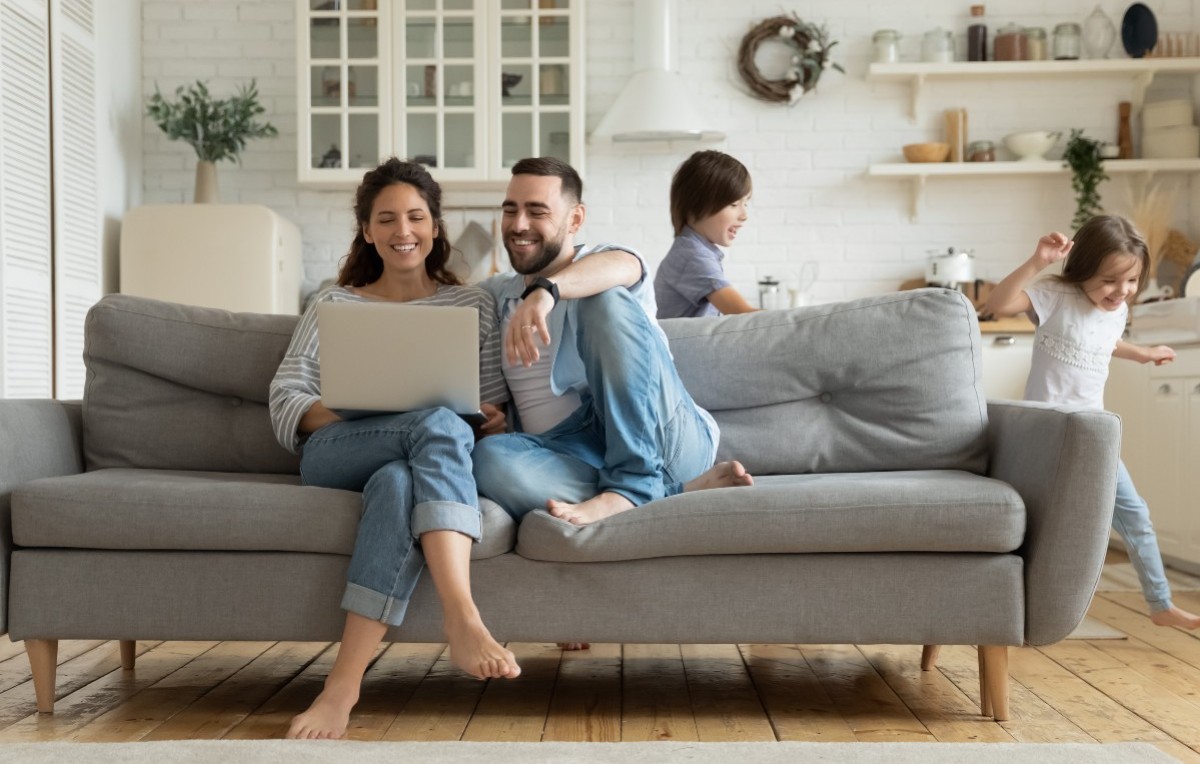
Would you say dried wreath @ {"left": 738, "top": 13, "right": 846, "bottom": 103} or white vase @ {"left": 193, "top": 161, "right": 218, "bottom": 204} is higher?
dried wreath @ {"left": 738, "top": 13, "right": 846, "bottom": 103}

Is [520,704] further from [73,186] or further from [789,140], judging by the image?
[789,140]

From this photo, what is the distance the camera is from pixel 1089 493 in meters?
2.17

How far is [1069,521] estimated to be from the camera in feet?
7.14

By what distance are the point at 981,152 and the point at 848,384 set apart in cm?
316

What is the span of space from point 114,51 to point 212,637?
382cm

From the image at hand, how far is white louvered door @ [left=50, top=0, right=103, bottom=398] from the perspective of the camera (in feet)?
15.3

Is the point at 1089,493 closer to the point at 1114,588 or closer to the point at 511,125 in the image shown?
the point at 1114,588

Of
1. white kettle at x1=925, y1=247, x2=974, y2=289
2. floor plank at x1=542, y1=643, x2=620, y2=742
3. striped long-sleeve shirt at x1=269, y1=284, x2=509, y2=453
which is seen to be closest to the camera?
floor plank at x1=542, y1=643, x2=620, y2=742

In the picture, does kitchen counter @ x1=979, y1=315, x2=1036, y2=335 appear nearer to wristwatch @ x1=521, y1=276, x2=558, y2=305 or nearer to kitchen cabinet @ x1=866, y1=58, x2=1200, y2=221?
kitchen cabinet @ x1=866, y1=58, x2=1200, y2=221

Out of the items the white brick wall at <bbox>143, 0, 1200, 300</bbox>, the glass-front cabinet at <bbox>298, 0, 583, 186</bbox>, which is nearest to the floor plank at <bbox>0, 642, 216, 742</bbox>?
the glass-front cabinet at <bbox>298, 0, 583, 186</bbox>

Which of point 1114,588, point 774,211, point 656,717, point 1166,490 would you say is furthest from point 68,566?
point 774,211

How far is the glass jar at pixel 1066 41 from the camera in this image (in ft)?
17.9

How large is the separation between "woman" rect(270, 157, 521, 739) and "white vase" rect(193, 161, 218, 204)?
2.89 metres

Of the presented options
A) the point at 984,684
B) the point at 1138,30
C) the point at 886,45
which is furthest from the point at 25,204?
the point at 1138,30
